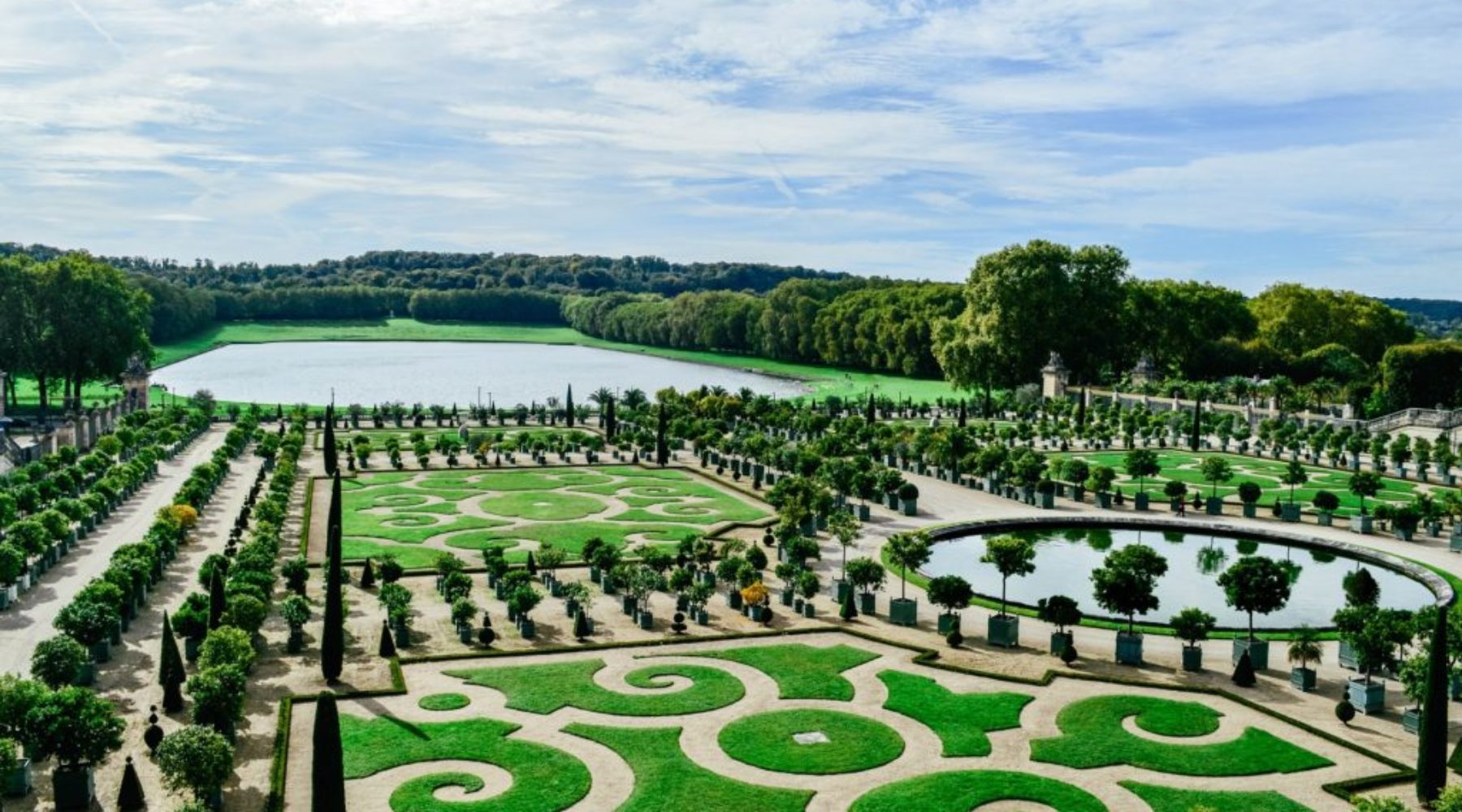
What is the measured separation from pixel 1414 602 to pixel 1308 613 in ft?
15.9

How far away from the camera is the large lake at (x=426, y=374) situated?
119m

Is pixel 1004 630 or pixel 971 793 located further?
pixel 1004 630

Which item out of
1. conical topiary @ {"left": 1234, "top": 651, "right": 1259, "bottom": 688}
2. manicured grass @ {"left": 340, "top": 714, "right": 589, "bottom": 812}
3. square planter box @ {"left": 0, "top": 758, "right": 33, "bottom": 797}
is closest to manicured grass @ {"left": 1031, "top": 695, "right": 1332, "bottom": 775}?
conical topiary @ {"left": 1234, "top": 651, "right": 1259, "bottom": 688}

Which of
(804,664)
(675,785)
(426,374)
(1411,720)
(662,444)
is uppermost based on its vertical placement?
(426,374)

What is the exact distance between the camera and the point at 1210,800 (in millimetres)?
22641

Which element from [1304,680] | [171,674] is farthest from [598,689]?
[1304,680]

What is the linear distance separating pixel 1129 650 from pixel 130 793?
23337 mm

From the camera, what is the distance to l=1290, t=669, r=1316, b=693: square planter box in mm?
29047

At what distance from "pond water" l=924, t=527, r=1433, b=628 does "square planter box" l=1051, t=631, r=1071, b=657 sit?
501cm

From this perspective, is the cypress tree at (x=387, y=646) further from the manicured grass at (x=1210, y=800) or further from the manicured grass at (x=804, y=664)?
the manicured grass at (x=1210, y=800)

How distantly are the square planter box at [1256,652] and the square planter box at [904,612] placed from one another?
28.4 ft

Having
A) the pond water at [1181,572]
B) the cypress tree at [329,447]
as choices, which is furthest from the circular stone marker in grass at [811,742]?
the cypress tree at [329,447]

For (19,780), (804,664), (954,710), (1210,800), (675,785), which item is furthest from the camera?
(804,664)

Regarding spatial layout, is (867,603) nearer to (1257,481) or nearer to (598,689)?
(598,689)
